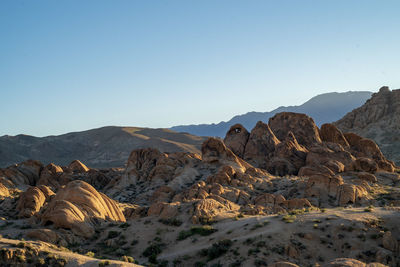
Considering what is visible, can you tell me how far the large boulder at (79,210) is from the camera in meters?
25.0

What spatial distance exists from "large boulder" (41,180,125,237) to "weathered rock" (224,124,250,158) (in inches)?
1401

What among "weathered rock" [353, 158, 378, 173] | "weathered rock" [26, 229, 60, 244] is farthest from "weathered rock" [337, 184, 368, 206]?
"weathered rock" [26, 229, 60, 244]

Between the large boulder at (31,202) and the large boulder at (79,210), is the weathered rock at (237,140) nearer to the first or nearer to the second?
the large boulder at (79,210)

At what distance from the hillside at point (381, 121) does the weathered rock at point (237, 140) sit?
4530 cm

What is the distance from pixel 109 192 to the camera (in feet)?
169

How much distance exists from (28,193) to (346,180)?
38239 millimetres

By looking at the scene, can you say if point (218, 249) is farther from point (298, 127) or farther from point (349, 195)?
point (298, 127)

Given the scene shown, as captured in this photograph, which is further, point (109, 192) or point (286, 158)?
point (286, 158)

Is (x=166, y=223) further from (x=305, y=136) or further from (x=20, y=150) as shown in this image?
(x=20, y=150)

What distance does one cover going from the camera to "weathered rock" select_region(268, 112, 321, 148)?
63.5 metres

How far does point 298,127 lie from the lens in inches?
2591

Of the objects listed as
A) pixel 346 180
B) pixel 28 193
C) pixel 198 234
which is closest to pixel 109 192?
pixel 28 193

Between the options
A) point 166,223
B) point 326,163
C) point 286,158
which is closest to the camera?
point 166,223

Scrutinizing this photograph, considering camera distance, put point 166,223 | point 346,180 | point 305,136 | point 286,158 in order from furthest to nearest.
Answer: point 305,136, point 286,158, point 346,180, point 166,223
